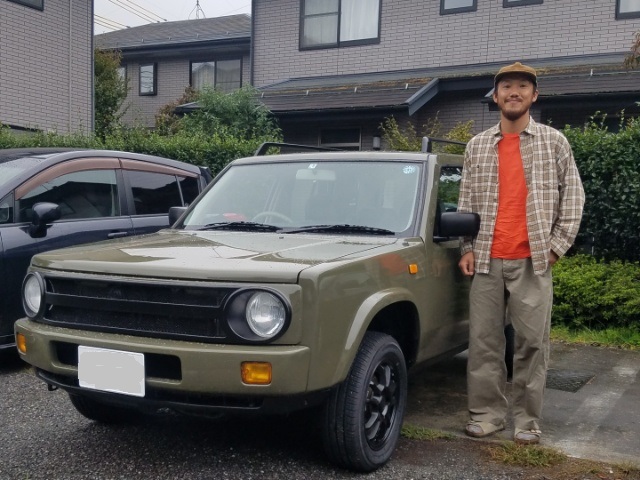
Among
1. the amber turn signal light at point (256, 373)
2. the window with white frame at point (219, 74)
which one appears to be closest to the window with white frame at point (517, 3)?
the window with white frame at point (219, 74)

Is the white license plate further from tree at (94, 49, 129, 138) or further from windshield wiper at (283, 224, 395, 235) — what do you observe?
tree at (94, 49, 129, 138)

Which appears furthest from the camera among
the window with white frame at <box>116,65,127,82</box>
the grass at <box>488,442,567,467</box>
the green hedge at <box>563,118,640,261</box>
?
the window with white frame at <box>116,65,127,82</box>

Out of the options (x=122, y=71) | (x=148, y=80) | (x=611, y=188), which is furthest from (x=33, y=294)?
(x=122, y=71)

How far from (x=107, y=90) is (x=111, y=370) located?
68.6ft

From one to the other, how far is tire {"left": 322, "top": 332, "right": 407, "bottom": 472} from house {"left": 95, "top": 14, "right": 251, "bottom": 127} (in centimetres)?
1916

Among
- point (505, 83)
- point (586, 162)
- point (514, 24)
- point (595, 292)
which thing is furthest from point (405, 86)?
point (505, 83)

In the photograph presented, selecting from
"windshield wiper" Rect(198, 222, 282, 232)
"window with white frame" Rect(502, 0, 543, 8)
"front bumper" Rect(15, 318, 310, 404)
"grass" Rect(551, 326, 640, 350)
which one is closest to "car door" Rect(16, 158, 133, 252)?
"windshield wiper" Rect(198, 222, 282, 232)

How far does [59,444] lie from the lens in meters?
3.88

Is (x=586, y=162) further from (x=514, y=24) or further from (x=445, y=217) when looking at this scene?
(x=514, y=24)

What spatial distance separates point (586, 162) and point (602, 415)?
137 inches

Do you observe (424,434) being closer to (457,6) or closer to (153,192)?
(153,192)

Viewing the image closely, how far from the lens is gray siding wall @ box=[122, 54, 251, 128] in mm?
23467

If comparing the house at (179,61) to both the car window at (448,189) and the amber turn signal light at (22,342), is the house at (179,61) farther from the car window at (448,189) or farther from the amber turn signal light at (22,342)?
Result: the amber turn signal light at (22,342)

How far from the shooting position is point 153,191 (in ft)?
21.2
